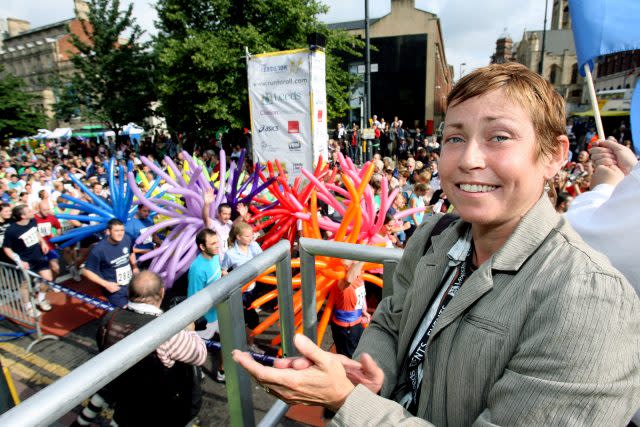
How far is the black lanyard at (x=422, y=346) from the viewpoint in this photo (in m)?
1.09

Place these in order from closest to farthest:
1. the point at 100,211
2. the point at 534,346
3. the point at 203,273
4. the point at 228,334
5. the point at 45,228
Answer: the point at 534,346 → the point at 228,334 → the point at 203,273 → the point at 100,211 → the point at 45,228

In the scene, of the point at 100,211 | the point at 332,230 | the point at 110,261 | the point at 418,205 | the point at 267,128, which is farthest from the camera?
the point at 267,128

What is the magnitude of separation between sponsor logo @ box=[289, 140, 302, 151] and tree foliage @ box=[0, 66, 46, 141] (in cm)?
2994

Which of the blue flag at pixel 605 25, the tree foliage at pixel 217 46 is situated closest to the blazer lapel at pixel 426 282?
the blue flag at pixel 605 25

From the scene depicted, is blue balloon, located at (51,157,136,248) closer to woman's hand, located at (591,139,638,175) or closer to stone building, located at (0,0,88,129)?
woman's hand, located at (591,139,638,175)

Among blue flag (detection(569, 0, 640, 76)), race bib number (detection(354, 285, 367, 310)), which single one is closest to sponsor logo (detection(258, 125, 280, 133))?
race bib number (detection(354, 285, 367, 310))

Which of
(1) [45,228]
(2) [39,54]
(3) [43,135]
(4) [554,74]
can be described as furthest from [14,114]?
(4) [554,74]

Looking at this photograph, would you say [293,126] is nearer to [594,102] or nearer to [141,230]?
[141,230]

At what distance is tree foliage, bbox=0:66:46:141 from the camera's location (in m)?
28.2

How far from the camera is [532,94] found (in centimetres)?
95

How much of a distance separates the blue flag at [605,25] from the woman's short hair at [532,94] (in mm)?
1263

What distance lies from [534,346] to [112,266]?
191 inches

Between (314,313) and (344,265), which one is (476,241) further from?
(344,265)

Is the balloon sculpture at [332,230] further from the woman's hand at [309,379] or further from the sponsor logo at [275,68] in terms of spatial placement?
the sponsor logo at [275,68]
